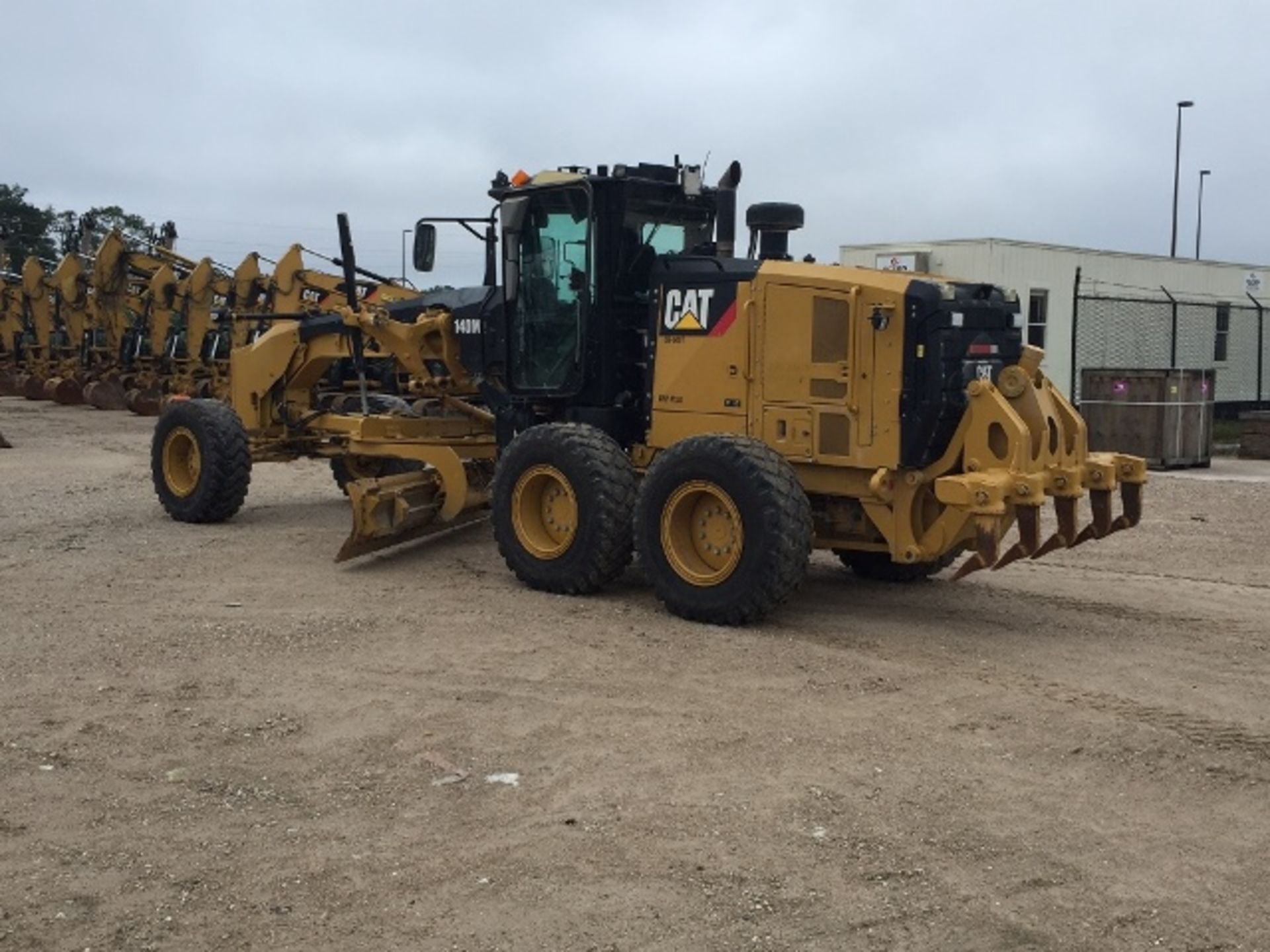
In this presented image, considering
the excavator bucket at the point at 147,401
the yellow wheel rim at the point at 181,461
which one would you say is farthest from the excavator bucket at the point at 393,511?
the excavator bucket at the point at 147,401

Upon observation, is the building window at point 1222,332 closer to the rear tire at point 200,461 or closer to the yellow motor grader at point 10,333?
the rear tire at point 200,461

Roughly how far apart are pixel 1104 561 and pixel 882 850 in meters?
6.81

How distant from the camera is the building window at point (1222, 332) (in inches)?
1176

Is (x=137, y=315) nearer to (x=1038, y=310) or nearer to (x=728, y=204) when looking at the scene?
(x=1038, y=310)

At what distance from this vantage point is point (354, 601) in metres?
9.01

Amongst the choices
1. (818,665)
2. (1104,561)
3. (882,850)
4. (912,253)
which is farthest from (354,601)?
(912,253)

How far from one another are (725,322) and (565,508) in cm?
162

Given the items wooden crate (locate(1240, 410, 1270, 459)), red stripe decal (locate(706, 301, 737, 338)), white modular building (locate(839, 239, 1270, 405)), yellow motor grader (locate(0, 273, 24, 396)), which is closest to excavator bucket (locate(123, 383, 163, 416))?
yellow motor grader (locate(0, 273, 24, 396))

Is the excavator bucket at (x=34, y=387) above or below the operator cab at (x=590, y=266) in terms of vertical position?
below

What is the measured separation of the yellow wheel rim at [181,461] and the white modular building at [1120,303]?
13871 mm

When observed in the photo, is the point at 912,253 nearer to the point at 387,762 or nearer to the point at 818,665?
the point at 818,665

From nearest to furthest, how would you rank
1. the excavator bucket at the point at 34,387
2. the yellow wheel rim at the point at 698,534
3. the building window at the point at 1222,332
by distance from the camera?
the yellow wheel rim at the point at 698,534, the building window at the point at 1222,332, the excavator bucket at the point at 34,387

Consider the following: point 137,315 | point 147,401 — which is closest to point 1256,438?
point 147,401

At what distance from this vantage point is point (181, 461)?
12633mm
